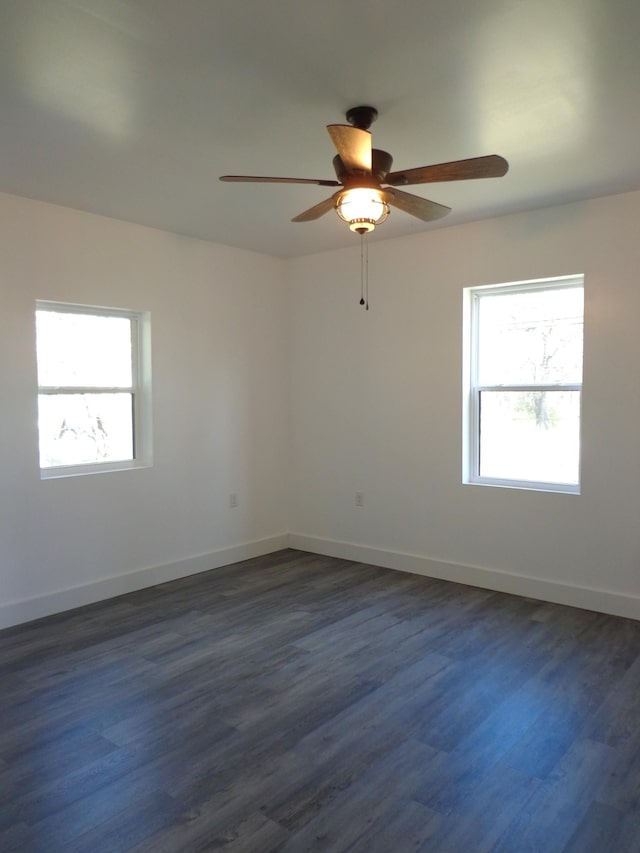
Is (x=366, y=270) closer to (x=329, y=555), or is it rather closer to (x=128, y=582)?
(x=329, y=555)

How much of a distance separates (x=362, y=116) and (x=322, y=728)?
2.53 meters

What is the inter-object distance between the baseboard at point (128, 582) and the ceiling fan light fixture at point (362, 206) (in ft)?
9.49

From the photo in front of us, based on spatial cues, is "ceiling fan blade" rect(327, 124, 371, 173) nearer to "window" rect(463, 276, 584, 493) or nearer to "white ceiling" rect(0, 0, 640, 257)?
"white ceiling" rect(0, 0, 640, 257)

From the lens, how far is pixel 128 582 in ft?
13.5

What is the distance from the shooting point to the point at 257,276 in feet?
16.5

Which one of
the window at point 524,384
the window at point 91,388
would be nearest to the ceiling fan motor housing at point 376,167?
the window at point 524,384

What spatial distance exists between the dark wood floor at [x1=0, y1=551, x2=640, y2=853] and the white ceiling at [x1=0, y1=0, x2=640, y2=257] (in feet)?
8.28

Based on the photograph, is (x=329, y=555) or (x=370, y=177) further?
(x=329, y=555)

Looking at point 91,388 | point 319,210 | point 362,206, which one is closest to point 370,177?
point 362,206

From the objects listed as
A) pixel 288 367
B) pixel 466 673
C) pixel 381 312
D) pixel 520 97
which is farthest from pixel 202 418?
pixel 520 97

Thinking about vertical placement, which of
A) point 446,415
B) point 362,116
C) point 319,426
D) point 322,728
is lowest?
point 322,728

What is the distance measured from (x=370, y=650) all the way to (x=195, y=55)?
2812 millimetres

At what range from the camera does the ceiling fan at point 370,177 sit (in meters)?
2.20

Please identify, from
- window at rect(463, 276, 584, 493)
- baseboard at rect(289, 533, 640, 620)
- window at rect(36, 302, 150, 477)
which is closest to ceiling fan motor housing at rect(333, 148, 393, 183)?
window at rect(463, 276, 584, 493)
